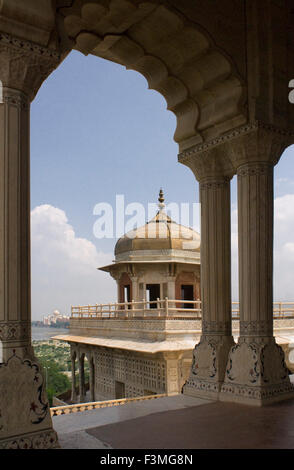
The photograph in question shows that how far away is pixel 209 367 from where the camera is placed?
4559 mm

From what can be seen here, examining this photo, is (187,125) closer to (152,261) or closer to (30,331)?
(30,331)

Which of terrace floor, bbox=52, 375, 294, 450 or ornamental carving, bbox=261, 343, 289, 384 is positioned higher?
ornamental carving, bbox=261, 343, 289, 384

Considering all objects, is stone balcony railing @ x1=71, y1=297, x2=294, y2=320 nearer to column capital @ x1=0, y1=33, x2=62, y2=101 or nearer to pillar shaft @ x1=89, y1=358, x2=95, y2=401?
pillar shaft @ x1=89, y1=358, x2=95, y2=401

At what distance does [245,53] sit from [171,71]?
0.75 m

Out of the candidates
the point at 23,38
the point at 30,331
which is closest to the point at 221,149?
the point at 23,38

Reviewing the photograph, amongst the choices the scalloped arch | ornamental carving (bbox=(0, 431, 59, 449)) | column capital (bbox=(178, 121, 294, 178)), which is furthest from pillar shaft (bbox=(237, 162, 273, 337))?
ornamental carving (bbox=(0, 431, 59, 449))

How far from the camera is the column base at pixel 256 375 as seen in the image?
13.7 ft

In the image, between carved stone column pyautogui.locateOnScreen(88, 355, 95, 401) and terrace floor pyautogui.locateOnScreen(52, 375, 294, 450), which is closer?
terrace floor pyautogui.locateOnScreen(52, 375, 294, 450)

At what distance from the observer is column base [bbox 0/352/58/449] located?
256cm

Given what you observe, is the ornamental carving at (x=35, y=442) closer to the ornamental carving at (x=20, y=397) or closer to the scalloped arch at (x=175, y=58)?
the ornamental carving at (x=20, y=397)

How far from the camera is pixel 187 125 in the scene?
4914 millimetres

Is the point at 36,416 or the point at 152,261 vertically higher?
the point at 152,261

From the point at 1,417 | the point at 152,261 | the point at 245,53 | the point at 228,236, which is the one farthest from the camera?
the point at 152,261

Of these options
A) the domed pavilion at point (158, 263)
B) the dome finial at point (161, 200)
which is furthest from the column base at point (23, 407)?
the dome finial at point (161, 200)
